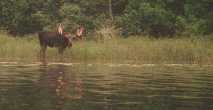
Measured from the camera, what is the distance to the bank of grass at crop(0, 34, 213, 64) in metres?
29.2

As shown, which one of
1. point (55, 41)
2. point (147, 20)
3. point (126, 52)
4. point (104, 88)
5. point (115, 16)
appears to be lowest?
point (104, 88)

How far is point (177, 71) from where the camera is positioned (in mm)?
23391

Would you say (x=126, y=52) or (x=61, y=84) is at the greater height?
(x=126, y=52)

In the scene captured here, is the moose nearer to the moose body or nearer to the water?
the moose body

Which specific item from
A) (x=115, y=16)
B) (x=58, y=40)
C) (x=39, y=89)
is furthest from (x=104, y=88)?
(x=115, y=16)

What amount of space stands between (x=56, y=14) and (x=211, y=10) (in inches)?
375

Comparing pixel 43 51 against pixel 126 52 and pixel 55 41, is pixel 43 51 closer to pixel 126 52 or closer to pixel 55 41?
pixel 55 41

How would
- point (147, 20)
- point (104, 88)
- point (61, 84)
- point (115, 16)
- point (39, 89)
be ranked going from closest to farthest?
point (39, 89)
point (104, 88)
point (61, 84)
point (147, 20)
point (115, 16)

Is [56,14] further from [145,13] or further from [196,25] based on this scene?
[196,25]

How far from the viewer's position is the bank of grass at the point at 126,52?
29.2m

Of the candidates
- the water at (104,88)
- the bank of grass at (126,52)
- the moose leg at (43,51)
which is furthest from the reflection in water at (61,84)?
the moose leg at (43,51)

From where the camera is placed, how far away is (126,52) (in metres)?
29.5

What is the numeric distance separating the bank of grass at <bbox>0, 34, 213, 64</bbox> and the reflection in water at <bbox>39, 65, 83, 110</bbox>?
6.53m

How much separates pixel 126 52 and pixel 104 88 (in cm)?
1360
